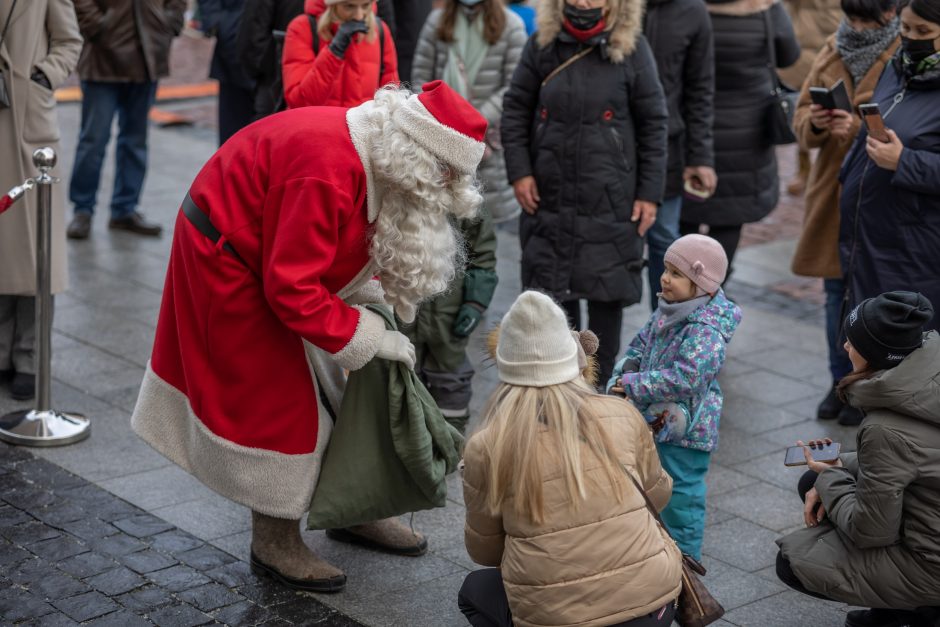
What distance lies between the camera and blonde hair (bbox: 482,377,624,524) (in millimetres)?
3346

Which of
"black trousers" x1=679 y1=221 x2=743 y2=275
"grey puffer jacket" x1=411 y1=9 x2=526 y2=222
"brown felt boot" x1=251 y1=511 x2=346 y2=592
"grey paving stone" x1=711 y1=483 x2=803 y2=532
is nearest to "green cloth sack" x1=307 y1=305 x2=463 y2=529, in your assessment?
"brown felt boot" x1=251 y1=511 x2=346 y2=592

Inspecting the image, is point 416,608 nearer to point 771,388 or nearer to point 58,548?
point 58,548

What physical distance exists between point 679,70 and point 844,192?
1.09 m

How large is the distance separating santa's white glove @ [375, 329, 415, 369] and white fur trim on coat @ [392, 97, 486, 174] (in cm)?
60

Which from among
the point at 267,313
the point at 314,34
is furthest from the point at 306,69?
the point at 267,313

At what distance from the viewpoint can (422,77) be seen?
23.4ft

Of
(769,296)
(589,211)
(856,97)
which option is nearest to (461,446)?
(589,211)

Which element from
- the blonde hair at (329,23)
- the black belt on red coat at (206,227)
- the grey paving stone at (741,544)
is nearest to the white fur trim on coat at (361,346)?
the black belt on red coat at (206,227)

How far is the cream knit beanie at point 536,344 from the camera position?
3381 millimetres

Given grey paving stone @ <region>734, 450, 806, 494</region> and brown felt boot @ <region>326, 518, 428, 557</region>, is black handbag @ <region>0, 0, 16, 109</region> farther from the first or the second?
grey paving stone @ <region>734, 450, 806, 494</region>

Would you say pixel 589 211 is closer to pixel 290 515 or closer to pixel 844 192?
pixel 844 192

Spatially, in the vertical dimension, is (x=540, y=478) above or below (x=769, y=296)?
above

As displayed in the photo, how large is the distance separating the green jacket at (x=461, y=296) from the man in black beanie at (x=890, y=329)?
1.79 metres

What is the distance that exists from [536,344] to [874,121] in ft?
8.52
